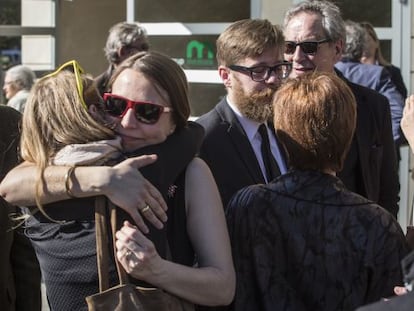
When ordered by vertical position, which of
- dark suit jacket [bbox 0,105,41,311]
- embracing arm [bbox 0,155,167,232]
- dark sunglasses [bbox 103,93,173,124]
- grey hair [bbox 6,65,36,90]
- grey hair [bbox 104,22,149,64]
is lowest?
dark suit jacket [bbox 0,105,41,311]

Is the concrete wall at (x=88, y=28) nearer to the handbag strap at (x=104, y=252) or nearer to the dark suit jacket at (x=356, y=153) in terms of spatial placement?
the dark suit jacket at (x=356, y=153)

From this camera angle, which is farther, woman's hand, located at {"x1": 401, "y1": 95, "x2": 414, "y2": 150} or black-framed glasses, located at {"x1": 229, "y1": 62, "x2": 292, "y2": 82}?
black-framed glasses, located at {"x1": 229, "y1": 62, "x2": 292, "y2": 82}

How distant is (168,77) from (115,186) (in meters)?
0.41

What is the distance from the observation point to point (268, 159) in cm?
335

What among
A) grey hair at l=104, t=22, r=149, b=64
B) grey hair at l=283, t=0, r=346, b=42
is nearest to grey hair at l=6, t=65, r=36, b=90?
grey hair at l=104, t=22, r=149, b=64

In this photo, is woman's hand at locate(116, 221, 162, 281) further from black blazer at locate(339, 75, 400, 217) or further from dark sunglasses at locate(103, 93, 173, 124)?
black blazer at locate(339, 75, 400, 217)

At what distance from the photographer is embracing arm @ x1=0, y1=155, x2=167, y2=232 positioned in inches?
87.3

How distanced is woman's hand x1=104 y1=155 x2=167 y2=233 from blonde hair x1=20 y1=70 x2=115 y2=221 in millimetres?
143

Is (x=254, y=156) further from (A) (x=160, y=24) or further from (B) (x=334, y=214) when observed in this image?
(A) (x=160, y=24)

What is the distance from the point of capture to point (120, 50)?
6.68 metres

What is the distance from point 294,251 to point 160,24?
608 centimetres

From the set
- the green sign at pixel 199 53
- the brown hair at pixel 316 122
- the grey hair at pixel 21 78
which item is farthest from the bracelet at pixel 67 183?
the grey hair at pixel 21 78

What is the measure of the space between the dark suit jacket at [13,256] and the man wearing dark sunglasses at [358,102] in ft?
4.43

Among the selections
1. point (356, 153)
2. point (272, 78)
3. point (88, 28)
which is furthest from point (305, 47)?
point (88, 28)
